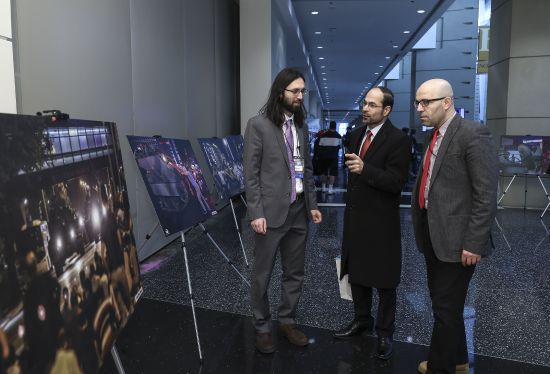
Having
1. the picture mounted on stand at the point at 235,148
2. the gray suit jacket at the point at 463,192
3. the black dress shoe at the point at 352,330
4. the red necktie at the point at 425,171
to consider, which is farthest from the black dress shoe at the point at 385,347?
the picture mounted on stand at the point at 235,148

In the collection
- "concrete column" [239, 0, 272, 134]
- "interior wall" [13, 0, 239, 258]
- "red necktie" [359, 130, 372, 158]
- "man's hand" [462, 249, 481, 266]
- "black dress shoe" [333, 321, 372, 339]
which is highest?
"concrete column" [239, 0, 272, 134]

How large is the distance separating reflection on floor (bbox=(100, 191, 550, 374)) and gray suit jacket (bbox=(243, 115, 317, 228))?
81 cm

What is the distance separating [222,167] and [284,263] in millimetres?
1808

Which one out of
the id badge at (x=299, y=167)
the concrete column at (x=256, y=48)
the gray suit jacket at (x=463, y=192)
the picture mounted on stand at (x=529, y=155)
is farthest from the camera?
the concrete column at (x=256, y=48)

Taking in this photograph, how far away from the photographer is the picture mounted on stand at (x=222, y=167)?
3816 millimetres

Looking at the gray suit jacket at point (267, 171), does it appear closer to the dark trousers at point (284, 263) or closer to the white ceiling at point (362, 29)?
the dark trousers at point (284, 263)

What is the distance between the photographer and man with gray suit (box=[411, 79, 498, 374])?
1784mm

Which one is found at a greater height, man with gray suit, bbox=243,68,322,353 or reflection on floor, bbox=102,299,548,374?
man with gray suit, bbox=243,68,322,353

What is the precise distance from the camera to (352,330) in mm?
2539

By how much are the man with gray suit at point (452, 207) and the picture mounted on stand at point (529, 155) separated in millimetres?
4633

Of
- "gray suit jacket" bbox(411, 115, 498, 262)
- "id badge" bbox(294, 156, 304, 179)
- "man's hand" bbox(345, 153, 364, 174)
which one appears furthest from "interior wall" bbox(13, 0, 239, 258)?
"gray suit jacket" bbox(411, 115, 498, 262)

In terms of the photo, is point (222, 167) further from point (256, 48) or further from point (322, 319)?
point (256, 48)

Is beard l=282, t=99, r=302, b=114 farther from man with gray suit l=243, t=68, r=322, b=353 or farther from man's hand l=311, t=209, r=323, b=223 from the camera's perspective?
man's hand l=311, t=209, r=323, b=223

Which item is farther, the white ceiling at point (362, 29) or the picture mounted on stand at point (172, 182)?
the white ceiling at point (362, 29)
